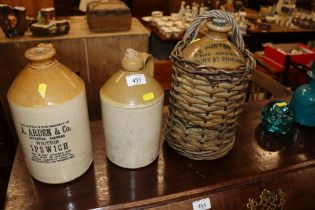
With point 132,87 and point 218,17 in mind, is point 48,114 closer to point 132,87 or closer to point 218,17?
point 132,87

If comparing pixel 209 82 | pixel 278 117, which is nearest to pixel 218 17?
pixel 209 82

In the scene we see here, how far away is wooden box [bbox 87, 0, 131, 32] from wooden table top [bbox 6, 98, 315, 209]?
1.26 m

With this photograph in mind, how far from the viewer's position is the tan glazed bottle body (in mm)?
588

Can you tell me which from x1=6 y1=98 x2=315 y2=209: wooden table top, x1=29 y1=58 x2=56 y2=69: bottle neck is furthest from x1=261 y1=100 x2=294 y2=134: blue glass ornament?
x1=29 y1=58 x2=56 y2=69: bottle neck

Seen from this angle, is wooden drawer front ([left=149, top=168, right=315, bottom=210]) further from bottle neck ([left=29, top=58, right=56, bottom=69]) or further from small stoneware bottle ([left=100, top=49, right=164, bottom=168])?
bottle neck ([left=29, top=58, right=56, bottom=69])

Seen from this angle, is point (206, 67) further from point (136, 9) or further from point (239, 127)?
point (136, 9)

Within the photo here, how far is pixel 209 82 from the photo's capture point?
67 cm

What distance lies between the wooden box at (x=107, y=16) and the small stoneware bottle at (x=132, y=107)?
1.38 metres

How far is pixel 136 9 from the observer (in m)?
4.62

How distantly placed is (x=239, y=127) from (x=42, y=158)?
2.13 ft

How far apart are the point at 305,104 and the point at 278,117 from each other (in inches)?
4.7

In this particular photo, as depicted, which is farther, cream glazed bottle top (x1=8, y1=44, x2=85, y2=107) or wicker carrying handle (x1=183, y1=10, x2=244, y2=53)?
wicker carrying handle (x1=183, y1=10, x2=244, y2=53)

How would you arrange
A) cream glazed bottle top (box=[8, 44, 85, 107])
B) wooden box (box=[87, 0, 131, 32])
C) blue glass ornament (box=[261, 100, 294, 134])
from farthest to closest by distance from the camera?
wooden box (box=[87, 0, 131, 32]), blue glass ornament (box=[261, 100, 294, 134]), cream glazed bottle top (box=[8, 44, 85, 107])

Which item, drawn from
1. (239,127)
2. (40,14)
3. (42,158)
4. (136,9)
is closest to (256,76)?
(239,127)
